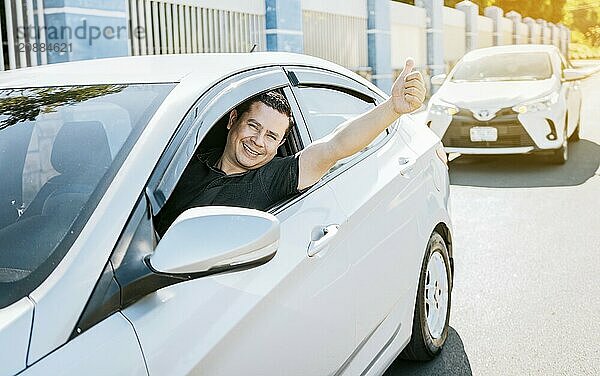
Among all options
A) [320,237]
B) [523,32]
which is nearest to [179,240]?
[320,237]

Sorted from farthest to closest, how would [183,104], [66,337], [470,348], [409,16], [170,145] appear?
1. [409,16]
2. [470,348]
3. [183,104]
4. [170,145]
5. [66,337]

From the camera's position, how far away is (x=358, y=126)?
3348 mm

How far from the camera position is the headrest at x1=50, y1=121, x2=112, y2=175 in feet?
8.03

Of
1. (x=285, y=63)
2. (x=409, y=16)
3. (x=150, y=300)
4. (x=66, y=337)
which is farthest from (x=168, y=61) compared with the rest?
(x=409, y=16)

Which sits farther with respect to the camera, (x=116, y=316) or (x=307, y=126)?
(x=307, y=126)

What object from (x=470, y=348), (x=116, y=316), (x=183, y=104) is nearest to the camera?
(x=116, y=316)

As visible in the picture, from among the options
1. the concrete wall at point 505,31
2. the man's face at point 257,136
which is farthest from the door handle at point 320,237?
the concrete wall at point 505,31

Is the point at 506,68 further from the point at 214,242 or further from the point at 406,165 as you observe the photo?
the point at 214,242

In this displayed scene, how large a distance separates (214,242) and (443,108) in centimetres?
963

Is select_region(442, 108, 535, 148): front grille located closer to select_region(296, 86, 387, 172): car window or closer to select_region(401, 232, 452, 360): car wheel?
select_region(401, 232, 452, 360): car wheel

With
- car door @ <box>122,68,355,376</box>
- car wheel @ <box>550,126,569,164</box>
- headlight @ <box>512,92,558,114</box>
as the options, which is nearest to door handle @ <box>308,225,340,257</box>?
car door @ <box>122,68,355,376</box>

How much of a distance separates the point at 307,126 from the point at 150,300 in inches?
56.3

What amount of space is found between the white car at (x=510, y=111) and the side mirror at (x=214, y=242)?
9.17m

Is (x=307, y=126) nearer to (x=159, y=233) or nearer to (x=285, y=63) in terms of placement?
(x=285, y=63)
